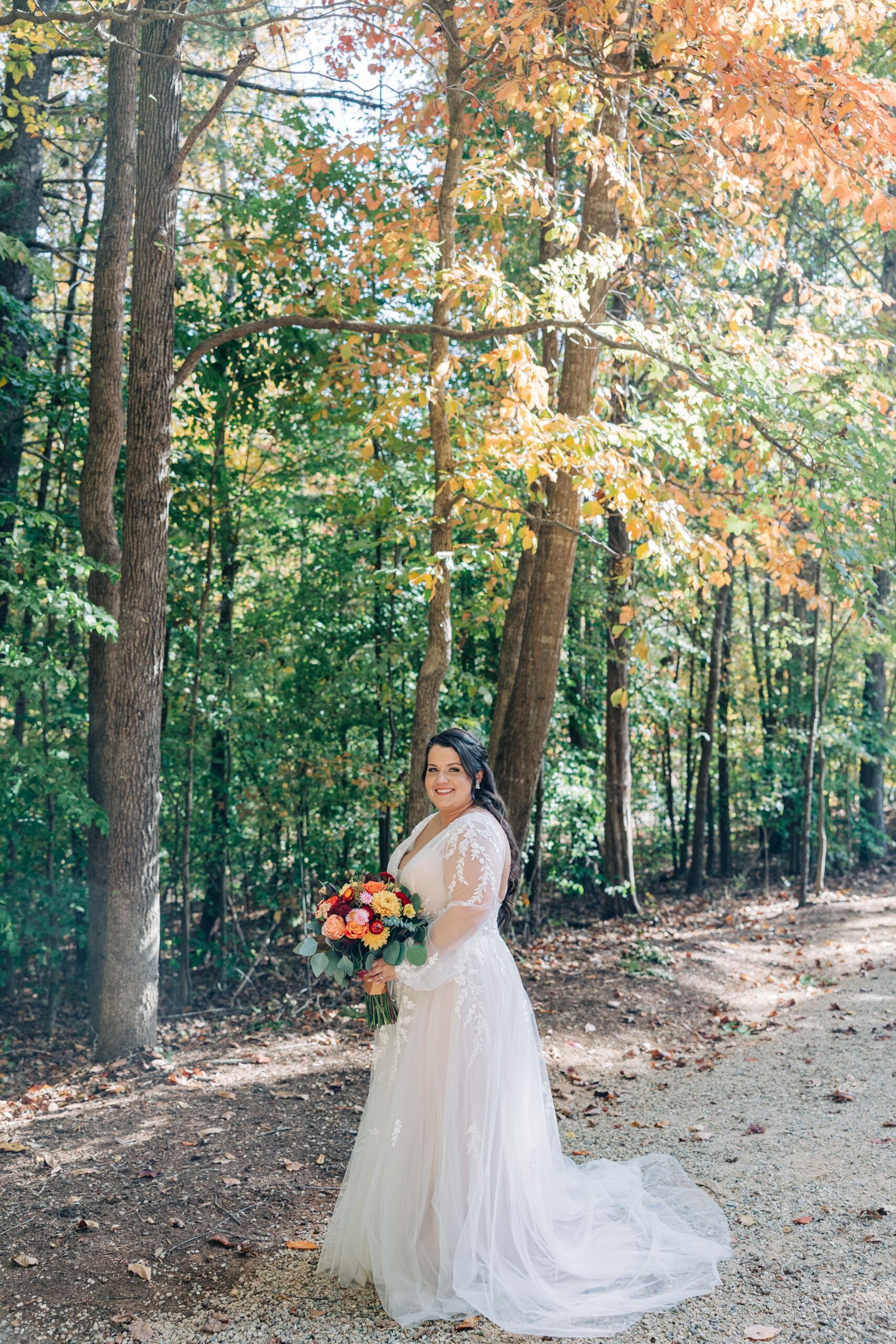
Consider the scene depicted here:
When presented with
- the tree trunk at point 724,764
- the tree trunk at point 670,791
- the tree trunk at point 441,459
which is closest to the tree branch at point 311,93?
the tree trunk at point 441,459

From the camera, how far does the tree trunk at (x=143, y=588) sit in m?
6.59

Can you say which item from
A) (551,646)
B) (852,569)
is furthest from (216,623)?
(852,569)

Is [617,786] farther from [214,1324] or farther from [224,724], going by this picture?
[214,1324]

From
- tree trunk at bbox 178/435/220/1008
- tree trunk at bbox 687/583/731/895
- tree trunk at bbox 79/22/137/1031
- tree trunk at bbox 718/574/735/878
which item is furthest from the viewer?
tree trunk at bbox 718/574/735/878

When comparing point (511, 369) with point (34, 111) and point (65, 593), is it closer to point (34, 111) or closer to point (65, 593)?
point (65, 593)

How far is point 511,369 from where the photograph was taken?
673 cm

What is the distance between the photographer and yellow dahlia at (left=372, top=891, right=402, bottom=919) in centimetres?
360

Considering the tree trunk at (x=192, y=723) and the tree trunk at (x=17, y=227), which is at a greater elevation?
the tree trunk at (x=17, y=227)

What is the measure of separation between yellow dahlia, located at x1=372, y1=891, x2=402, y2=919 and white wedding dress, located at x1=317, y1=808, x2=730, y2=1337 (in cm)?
18

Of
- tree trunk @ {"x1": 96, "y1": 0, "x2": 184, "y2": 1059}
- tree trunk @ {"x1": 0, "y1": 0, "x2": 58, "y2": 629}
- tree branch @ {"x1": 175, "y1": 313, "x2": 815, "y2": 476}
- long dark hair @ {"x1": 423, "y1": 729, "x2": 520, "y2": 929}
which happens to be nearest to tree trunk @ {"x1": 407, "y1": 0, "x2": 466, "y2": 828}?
tree branch @ {"x1": 175, "y1": 313, "x2": 815, "y2": 476}

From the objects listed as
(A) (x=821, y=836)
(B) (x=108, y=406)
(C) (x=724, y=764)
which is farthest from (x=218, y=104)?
(C) (x=724, y=764)

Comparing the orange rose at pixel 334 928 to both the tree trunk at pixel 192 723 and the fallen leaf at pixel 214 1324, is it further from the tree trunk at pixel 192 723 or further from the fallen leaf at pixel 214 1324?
the tree trunk at pixel 192 723

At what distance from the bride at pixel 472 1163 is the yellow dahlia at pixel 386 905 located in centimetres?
19

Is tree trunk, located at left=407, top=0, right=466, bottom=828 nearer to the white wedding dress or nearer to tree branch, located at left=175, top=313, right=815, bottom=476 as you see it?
tree branch, located at left=175, top=313, right=815, bottom=476
